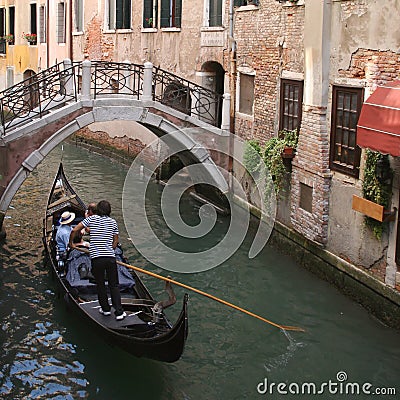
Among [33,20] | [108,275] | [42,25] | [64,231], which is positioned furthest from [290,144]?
[33,20]

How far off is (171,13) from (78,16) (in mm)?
4570

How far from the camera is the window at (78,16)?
50.7 feet

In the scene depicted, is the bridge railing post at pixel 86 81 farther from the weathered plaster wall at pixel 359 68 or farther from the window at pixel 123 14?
the window at pixel 123 14

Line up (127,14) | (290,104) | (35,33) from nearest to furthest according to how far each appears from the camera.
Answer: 1. (290,104)
2. (127,14)
3. (35,33)

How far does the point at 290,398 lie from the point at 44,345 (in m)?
2.14

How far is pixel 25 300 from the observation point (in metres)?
7.22

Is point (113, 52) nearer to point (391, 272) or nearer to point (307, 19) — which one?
point (307, 19)

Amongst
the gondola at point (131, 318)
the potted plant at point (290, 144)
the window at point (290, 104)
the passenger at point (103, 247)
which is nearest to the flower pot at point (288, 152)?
the potted plant at point (290, 144)

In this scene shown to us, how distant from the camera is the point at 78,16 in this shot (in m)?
15.7

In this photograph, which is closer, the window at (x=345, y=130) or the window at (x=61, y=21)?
the window at (x=345, y=130)

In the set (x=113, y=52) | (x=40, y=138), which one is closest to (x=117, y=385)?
(x=40, y=138)

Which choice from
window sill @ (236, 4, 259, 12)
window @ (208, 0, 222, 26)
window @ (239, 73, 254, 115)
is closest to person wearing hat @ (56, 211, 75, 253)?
window @ (239, 73, 254, 115)

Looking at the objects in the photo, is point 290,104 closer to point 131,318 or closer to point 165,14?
point 131,318

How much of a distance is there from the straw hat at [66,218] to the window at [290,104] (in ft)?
8.52
